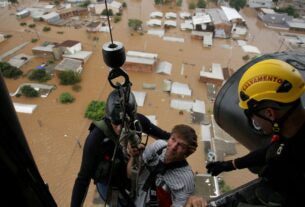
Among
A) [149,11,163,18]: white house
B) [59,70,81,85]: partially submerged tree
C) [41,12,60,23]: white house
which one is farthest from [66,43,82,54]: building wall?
[149,11,163,18]: white house

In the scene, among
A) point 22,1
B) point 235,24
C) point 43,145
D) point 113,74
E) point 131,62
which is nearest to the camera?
point 113,74

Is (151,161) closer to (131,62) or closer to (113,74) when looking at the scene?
(113,74)

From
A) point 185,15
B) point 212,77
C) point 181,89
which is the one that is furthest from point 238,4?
point 181,89

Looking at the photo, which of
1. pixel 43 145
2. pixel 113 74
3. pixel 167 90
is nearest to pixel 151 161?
pixel 113 74

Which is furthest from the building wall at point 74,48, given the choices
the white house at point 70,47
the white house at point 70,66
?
the white house at point 70,66

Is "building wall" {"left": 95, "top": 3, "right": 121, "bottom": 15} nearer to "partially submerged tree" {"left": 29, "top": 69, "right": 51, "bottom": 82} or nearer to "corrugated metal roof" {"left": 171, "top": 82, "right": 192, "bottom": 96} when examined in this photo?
"partially submerged tree" {"left": 29, "top": 69, "right": 51, "bottom": 82}

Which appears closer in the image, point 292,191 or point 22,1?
point 292,191

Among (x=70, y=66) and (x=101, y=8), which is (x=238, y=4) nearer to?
(x=101, y=8)
